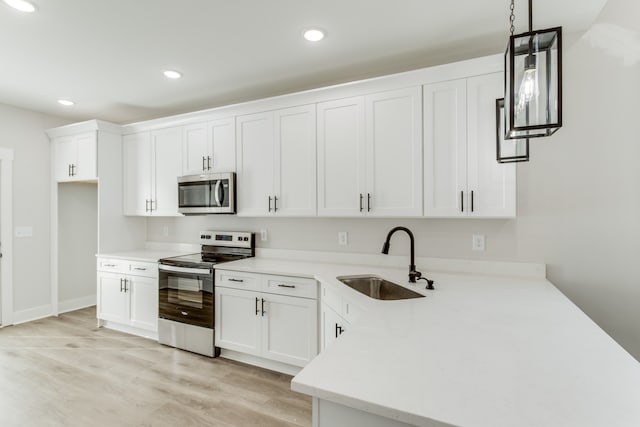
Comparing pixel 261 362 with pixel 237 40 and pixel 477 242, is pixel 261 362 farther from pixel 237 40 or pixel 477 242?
pixel 237 40

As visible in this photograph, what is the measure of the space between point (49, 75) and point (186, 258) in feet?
7.12

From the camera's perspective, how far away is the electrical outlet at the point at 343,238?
317 cm

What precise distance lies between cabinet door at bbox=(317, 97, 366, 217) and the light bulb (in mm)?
1630

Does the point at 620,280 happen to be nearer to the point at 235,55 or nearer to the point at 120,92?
the point at 235,55

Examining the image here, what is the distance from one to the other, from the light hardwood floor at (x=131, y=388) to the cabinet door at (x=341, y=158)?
5.15 feet

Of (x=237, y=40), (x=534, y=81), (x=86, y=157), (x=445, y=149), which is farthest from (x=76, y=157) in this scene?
(x=534, y=81)

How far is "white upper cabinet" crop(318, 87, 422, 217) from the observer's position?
2.60 m

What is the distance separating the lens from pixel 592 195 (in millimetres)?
2338

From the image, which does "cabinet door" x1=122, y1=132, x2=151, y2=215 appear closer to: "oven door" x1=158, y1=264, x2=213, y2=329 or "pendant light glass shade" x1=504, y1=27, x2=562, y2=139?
"oven door" x1=158, y1=264, x2=213, y2=329

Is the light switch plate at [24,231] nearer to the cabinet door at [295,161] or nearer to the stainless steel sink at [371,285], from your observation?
the cabinet door at [295,161]

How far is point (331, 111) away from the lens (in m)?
2.91

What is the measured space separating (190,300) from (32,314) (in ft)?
8.52

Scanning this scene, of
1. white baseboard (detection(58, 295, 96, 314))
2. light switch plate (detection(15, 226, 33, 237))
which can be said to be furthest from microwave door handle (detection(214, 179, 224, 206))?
white baseboard (detection(58, 295, 96, 314))

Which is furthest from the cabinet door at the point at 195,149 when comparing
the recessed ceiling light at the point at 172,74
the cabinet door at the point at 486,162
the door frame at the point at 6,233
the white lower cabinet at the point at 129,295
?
the cabinet door at the point at 486,162
